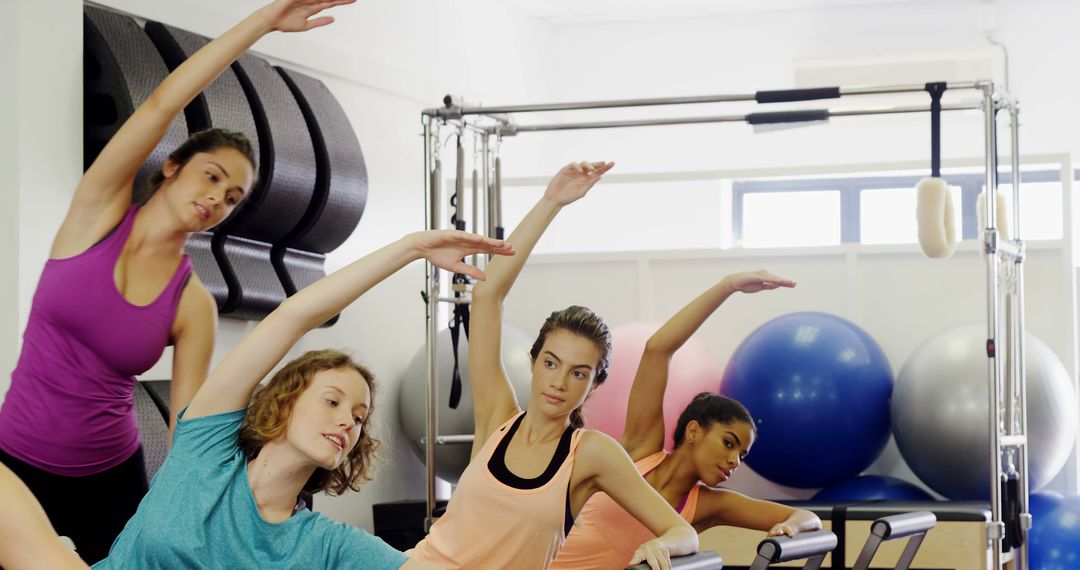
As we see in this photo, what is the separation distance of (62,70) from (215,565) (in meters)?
1.93

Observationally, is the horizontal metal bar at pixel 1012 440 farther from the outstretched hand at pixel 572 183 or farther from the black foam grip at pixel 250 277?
the black foam grip at pixel 250 277

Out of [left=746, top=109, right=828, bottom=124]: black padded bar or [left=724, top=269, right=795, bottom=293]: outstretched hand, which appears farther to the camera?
[left=746, top=109, right=828, bottom=124]: black padded bar

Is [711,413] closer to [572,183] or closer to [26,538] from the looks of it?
[572,183]

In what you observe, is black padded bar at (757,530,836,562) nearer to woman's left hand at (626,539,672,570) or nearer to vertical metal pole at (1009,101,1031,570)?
woman's left hand at (626,539,672,570)

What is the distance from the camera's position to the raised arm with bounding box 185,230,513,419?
192cm

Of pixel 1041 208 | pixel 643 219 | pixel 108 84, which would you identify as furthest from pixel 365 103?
pixel 1041 208

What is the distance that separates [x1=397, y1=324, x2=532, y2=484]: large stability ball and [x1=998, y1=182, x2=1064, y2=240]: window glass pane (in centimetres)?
347

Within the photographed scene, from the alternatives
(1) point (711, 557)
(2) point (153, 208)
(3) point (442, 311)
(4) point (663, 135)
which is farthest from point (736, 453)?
(4) point (663, 135)

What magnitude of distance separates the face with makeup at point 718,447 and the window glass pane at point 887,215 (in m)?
4.53

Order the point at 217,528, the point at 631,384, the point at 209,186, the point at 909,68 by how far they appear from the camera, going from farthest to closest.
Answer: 1. the point at 909,68
2. the point at 631,384
3. the point at 209,186
4. the point at 217,528

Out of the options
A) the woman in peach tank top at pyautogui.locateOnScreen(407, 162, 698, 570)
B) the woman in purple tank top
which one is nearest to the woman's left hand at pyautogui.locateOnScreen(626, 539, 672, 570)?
the woman in peach tank top at pyautogui.locateOnScreen(407, 162, 698, 570)

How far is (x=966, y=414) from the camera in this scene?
14.5ft

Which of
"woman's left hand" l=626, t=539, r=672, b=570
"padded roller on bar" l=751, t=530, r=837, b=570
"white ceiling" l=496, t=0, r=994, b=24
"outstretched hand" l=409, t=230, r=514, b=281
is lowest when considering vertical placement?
"padded roller on bar" l=751, t=530, r=837, b=570

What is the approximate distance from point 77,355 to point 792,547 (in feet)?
4.56
